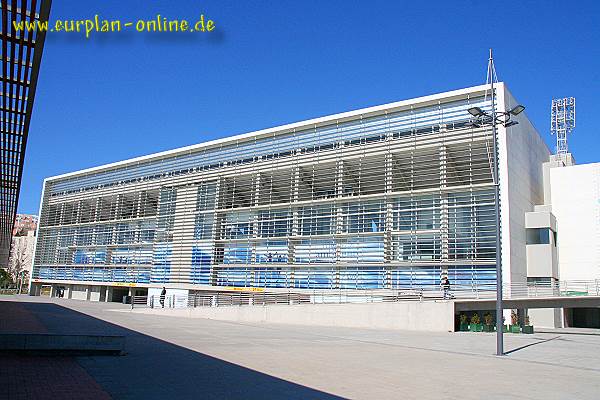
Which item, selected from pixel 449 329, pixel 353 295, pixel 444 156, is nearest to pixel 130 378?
pixel 449 329

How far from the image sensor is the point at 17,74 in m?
10.3

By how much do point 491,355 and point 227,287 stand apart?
2885 centimetres

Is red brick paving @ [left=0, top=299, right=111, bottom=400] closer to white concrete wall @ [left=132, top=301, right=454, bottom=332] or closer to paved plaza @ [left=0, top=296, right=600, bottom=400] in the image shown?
paved plaza @ [left=0, top=296, right=600, bottom=400]

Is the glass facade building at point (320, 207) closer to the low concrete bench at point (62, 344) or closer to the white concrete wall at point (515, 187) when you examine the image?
the white concrete wall at point (515, 187)

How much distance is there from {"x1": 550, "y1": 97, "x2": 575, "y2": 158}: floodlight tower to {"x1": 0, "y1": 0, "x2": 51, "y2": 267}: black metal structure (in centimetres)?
4353

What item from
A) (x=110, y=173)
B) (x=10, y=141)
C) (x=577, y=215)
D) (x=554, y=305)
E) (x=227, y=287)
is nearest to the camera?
(x=10, y=141)

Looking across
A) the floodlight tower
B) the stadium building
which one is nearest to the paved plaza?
the stadium building

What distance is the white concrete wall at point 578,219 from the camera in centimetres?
3594

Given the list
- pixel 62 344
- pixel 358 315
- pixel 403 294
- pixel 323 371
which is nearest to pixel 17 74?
pixel 62 344

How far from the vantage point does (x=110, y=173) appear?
185 ft

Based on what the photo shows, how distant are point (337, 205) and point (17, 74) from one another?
27.7 m

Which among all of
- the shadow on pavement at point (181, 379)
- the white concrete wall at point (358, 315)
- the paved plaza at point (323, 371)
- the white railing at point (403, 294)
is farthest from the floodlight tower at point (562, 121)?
the shadow on pavement at point (181, 379)

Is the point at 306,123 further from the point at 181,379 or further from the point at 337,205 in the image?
the point at 181,379

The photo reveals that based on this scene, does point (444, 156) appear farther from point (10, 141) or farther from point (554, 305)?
point (10, 141)
